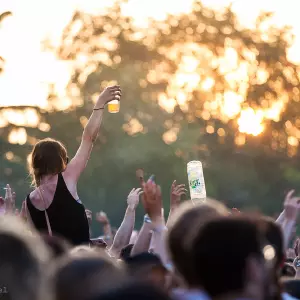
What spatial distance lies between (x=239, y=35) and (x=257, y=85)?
6.92 ft

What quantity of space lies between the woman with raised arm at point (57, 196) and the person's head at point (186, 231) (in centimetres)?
222

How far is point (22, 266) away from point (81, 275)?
0.25m

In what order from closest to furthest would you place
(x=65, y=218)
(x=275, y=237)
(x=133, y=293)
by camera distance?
(x=133, y=293) → (x=275, y=237) → (x=65, y=218)

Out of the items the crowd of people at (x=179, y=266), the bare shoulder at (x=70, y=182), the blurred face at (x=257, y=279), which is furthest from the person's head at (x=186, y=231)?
the bare shoulder at (x=70, y=182)

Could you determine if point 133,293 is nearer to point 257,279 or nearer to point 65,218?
point 257,279

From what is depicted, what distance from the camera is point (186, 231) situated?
412cm

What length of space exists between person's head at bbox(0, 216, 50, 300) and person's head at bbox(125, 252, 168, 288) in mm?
956

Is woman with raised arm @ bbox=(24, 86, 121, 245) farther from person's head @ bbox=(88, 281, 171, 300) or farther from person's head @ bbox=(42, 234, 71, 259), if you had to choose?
person's head @ bbox=(88, 281, 171, 300)

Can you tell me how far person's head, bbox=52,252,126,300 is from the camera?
3307 mm

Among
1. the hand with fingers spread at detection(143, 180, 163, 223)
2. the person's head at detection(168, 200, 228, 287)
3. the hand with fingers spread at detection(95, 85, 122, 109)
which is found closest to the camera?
the person's head at detection(168, 200, 228, 287)

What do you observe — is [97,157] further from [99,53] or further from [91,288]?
[91,288]

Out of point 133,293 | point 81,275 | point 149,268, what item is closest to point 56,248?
point 149,268

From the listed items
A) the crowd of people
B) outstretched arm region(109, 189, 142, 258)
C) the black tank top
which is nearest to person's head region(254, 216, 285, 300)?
the crowd of people

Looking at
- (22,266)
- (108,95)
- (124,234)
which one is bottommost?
(124,234)
